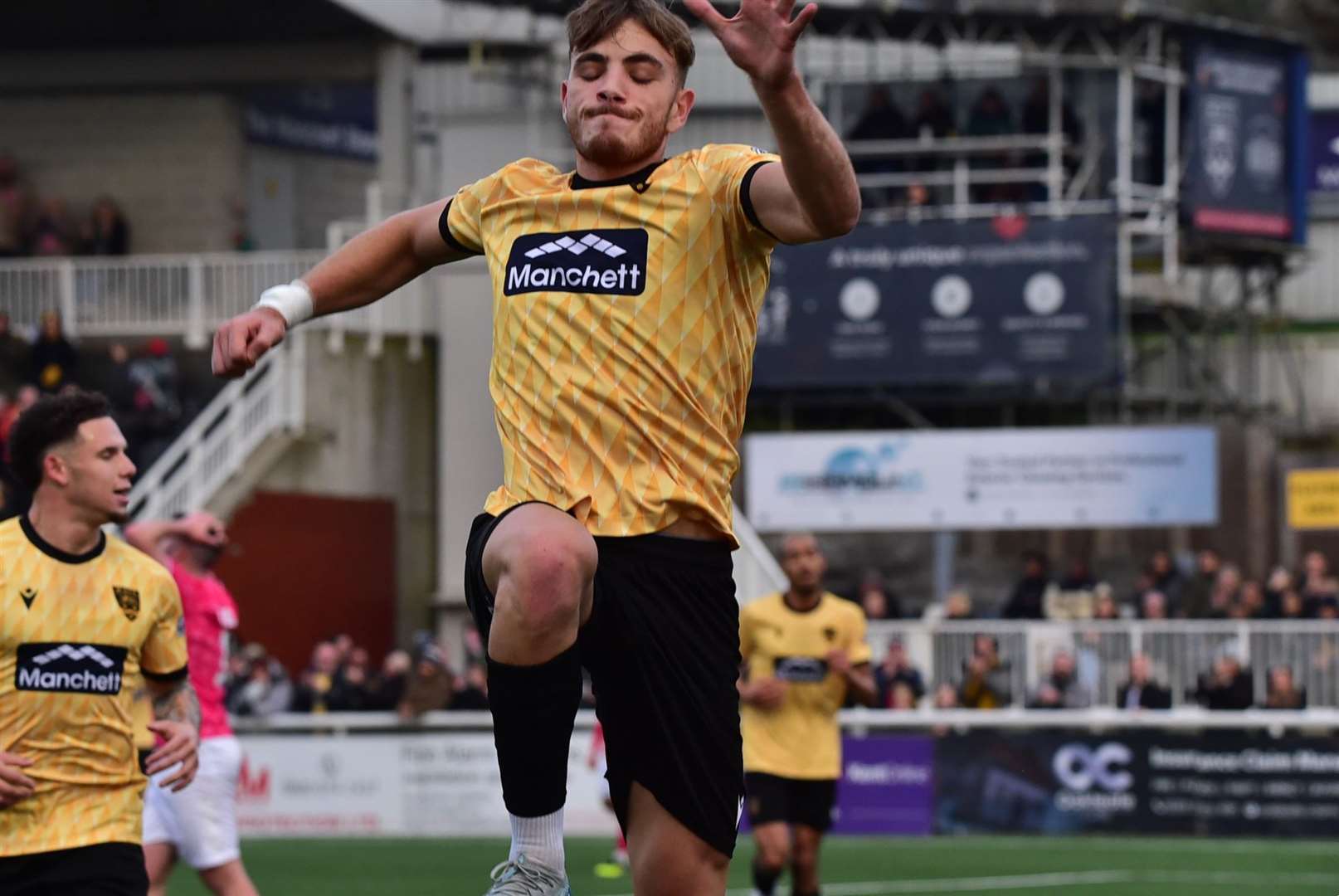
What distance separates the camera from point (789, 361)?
2689 centimetres

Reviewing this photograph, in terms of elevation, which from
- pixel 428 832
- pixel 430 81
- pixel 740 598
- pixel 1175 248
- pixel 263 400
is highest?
pixel 430 81

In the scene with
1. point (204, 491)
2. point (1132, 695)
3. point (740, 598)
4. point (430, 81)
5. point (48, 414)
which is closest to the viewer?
point (48, 414)

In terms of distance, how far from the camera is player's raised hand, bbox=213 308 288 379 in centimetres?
529

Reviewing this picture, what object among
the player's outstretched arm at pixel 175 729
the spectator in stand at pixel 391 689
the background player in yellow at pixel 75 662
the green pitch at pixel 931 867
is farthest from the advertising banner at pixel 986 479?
the background player in yellow at pixel 75 662

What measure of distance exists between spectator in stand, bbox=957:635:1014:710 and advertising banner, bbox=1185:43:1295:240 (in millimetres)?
7892

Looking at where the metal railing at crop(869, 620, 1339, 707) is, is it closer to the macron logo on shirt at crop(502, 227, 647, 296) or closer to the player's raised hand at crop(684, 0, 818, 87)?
the macron logo on shirt at crop(502, 227, 647, 296)

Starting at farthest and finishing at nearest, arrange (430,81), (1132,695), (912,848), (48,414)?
(430,81) < (1132,695) < (912,848) < (48,414)

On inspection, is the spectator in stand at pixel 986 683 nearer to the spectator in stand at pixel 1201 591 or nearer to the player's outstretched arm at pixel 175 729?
the spectator in stand at pixel 1201 591

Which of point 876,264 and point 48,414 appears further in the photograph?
point 876,264

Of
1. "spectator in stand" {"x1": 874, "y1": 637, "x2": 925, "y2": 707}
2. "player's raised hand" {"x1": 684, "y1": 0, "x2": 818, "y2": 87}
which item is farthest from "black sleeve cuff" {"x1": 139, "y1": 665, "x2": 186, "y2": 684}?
"spectator in stand" {"x1": 874, "y1": 637, "x2": 925, "y2": 707}

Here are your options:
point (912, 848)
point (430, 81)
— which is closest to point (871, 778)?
point (912, 848)

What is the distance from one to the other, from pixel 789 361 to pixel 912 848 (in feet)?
26.8

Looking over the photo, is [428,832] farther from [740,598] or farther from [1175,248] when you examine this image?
[1175,248]

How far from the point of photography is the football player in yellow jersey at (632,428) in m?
5.28
